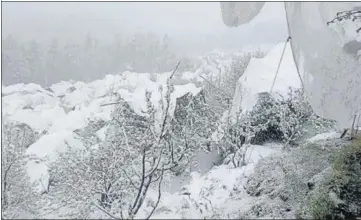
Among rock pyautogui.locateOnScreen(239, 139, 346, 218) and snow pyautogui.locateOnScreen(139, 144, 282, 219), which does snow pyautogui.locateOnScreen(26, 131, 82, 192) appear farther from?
rock pyautogui.locateOnScreen(239, 139, 346, 218)

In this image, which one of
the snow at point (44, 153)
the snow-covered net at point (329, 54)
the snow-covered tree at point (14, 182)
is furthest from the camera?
the snow-covered net at point (329, 54)

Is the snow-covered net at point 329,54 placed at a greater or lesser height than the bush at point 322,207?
greater

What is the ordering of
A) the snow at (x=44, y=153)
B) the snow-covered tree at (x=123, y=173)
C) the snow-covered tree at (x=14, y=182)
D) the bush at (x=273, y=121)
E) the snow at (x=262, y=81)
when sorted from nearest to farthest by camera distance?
the snow-covered tree at (x=14, y=182) < the snow-covered tree at (x=123, y=173) < the snow at (x=44, y=153) < the bush at (x=273, y=121) < the snow at (x=262, y=81)

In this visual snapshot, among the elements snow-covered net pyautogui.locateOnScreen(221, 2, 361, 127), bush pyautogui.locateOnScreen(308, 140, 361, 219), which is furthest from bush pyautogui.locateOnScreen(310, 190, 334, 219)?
snow-covered net pyautogui.locateOnScreen(221, 2, 361, 127)

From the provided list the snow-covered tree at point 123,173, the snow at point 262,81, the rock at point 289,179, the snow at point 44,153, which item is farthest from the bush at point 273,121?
the snow-covered tree at point 123,173

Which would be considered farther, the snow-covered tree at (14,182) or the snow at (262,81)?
the snow at (262,81)

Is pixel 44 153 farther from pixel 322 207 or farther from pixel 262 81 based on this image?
pixel 262 81

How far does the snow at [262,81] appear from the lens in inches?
536

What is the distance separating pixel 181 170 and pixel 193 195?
5.35ft

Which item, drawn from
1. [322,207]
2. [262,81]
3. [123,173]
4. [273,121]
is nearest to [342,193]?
[322,207]

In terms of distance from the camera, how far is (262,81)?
14133mm

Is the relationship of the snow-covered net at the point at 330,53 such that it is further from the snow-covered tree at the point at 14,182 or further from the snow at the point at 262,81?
the snow-covered tree at the point at 14,182

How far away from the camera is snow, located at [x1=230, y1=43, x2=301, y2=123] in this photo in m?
13.6

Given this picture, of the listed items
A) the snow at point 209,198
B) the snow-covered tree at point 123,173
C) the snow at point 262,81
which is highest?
the snow at point 262,81
